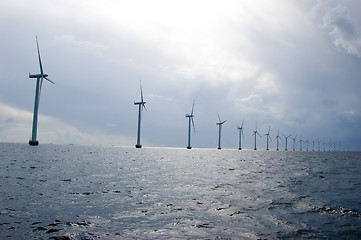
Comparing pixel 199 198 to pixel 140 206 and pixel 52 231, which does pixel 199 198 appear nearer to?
pixel 140 206

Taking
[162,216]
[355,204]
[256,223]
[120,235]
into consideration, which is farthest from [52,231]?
[355,204]

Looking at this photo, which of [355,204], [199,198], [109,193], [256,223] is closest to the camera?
[256,223]

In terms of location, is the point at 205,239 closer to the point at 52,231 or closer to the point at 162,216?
the point at 162,216

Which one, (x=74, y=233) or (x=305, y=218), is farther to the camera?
(x=305, y=218)

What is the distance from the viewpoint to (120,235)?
39.7 feet

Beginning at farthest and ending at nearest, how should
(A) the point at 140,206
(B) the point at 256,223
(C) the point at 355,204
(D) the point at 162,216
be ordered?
(C) the point at 355,204 < (A) the point at 140,206 < (D) the point at 162,216 < (B) the point at 256,223

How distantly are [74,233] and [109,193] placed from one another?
35.5ft

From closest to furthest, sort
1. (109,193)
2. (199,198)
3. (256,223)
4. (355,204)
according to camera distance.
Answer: (256,223)
(355,204)
(199,198)
(109,193)

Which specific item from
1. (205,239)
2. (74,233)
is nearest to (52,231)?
(74,233)

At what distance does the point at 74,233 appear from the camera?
1217 centimetres

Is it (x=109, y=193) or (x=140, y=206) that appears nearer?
(x=140, y=206)

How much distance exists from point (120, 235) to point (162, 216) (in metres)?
3.90

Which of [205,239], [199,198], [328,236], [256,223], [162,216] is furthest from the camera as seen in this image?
[199,198]

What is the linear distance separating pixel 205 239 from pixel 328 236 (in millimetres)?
5588
